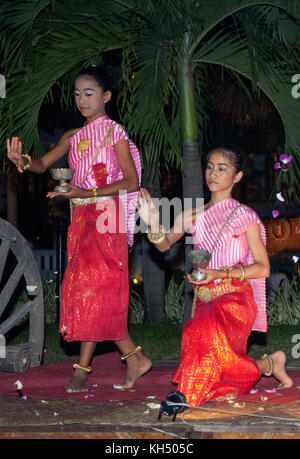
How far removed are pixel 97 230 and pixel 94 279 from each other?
1.06 feet

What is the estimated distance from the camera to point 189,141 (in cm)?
749

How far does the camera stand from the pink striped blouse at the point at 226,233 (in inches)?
195

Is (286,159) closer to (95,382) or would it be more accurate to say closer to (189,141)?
(189,141)

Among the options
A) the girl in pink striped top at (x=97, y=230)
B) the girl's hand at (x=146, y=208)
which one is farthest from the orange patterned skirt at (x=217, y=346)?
the girl in pink striped top at (x=97, y=230)

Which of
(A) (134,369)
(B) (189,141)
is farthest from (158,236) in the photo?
(B) (189,141)

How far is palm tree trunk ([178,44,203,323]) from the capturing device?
735 centimetres

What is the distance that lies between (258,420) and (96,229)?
178 centimetres

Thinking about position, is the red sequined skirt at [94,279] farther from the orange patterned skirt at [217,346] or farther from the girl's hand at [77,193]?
the orange patterned skirt at [217,346]

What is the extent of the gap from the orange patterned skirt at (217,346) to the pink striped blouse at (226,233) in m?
0.15

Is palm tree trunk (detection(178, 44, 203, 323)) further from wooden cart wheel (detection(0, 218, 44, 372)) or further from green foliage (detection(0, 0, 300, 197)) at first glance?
wooden cart wheel (detection(0, 218, 44, 372))

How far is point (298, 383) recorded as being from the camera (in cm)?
567

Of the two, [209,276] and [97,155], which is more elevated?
[97,155]

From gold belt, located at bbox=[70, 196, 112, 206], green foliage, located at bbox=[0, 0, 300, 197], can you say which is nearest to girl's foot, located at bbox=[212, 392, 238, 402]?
gold belt, located at bbox=[70, 196, 112, 206]
